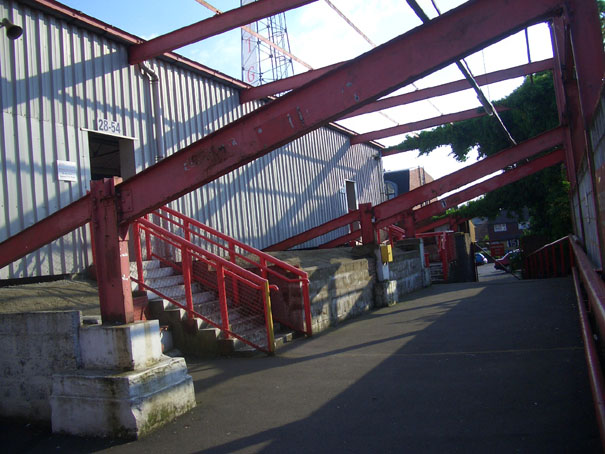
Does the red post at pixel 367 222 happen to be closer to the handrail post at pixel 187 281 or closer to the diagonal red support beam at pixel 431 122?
the handrail post at pixel 187 281

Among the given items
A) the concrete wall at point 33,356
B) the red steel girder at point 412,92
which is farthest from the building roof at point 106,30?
the concrete wall at point 33,356

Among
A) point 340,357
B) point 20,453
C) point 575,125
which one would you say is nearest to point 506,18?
point 340,357

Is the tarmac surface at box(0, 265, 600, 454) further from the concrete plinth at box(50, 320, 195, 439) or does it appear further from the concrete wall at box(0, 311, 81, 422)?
the concrete wall at box(0, 311, 81, 422)

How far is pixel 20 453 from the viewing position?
4082 mm

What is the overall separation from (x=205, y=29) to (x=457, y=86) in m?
7.44

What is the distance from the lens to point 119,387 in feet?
13.5

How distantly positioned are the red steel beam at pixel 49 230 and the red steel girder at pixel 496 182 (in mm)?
12286

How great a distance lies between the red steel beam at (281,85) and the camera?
11.7 metres

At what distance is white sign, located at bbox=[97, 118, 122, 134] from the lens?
29.1 ft

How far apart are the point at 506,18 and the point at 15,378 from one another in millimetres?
5641

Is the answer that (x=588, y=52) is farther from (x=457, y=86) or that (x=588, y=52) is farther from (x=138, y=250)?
(x=457, y=86)

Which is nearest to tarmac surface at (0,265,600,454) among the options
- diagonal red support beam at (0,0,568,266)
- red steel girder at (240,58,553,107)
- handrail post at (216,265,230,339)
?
handrail post at (216,265,230,339)

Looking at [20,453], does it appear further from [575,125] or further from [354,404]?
[575,125]

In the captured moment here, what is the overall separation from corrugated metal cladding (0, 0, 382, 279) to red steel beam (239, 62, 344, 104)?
0.34m
